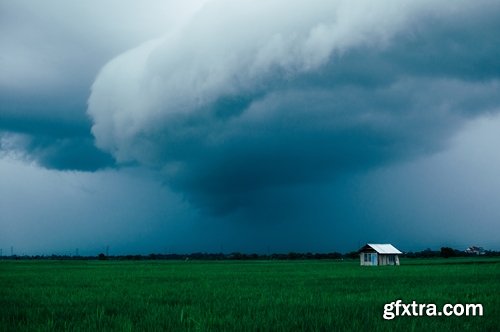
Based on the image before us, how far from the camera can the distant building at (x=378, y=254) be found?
221ft

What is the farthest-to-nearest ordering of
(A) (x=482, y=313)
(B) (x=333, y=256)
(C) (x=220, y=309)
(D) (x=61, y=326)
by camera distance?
(B) (x=333, y=256), (C) (x=220, y=309), (A) (x=482, y=313), (D) (x=61, y=326)

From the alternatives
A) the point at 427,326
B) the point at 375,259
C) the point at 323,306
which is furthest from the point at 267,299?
the point at 375,259

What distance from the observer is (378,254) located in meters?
67.3

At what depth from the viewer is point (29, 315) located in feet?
39.4

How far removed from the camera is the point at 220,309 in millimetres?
13000

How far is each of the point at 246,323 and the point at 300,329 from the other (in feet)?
4.21

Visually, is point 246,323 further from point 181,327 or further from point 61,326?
point 61,326

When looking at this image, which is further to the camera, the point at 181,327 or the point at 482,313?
the point at 482,313

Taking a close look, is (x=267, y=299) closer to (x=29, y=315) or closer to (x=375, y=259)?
(x=29, y=315)

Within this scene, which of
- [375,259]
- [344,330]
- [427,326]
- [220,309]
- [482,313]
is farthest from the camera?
[375,259]

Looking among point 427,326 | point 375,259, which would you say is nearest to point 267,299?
point 427,326

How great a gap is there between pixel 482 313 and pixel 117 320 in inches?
329

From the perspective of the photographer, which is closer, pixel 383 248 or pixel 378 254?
pixel 378 254

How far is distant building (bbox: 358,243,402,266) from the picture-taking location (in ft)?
221
